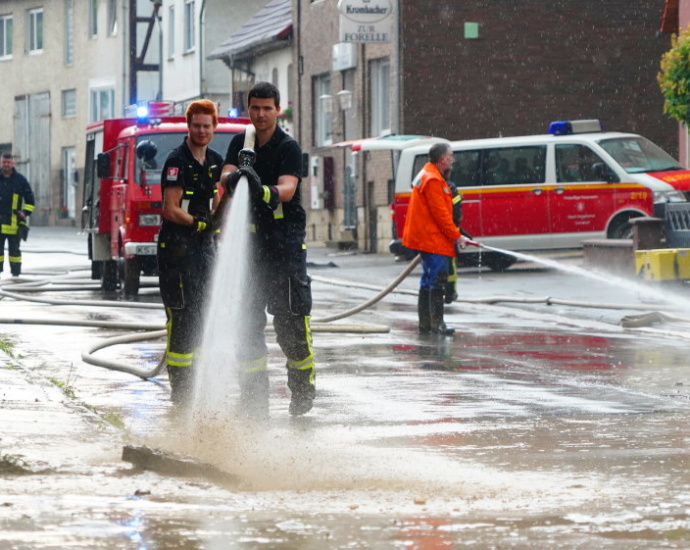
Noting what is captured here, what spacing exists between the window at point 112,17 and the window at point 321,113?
59.9 ft

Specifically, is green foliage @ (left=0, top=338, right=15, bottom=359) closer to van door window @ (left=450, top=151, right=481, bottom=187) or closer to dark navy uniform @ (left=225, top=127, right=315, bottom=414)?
dark navy uniform @ (left=225, top=127, right=315, bottom=414)

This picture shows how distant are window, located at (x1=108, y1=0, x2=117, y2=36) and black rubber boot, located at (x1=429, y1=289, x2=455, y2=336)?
1632 inches

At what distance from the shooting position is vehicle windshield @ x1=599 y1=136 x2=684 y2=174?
77.0 feet

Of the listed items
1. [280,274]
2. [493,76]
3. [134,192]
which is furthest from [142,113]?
[493,76]

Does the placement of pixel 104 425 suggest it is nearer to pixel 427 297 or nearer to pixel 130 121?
pixel 427 297

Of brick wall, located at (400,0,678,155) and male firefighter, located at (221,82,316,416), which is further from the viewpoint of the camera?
brick wall, located at (400,0,678,155)

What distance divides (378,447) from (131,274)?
39.3 ft

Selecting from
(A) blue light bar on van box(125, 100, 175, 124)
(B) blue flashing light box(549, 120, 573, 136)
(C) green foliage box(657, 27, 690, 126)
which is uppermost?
(C) green foliage box(657, 27, 690, 126)

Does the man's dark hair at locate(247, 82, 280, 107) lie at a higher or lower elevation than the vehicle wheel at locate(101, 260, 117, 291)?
higher

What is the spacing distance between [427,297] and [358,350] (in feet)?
5.55

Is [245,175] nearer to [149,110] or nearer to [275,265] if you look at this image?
[275,265]

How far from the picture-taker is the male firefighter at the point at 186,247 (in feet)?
27.8

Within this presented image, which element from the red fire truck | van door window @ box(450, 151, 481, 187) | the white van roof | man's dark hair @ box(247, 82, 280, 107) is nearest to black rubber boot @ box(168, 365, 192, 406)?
man's dark hair @ box(247, 82, 280, 107)

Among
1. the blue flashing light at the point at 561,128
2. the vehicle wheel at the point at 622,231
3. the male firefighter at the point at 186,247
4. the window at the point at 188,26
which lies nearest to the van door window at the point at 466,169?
the blue flashing light at the point at 561,128
